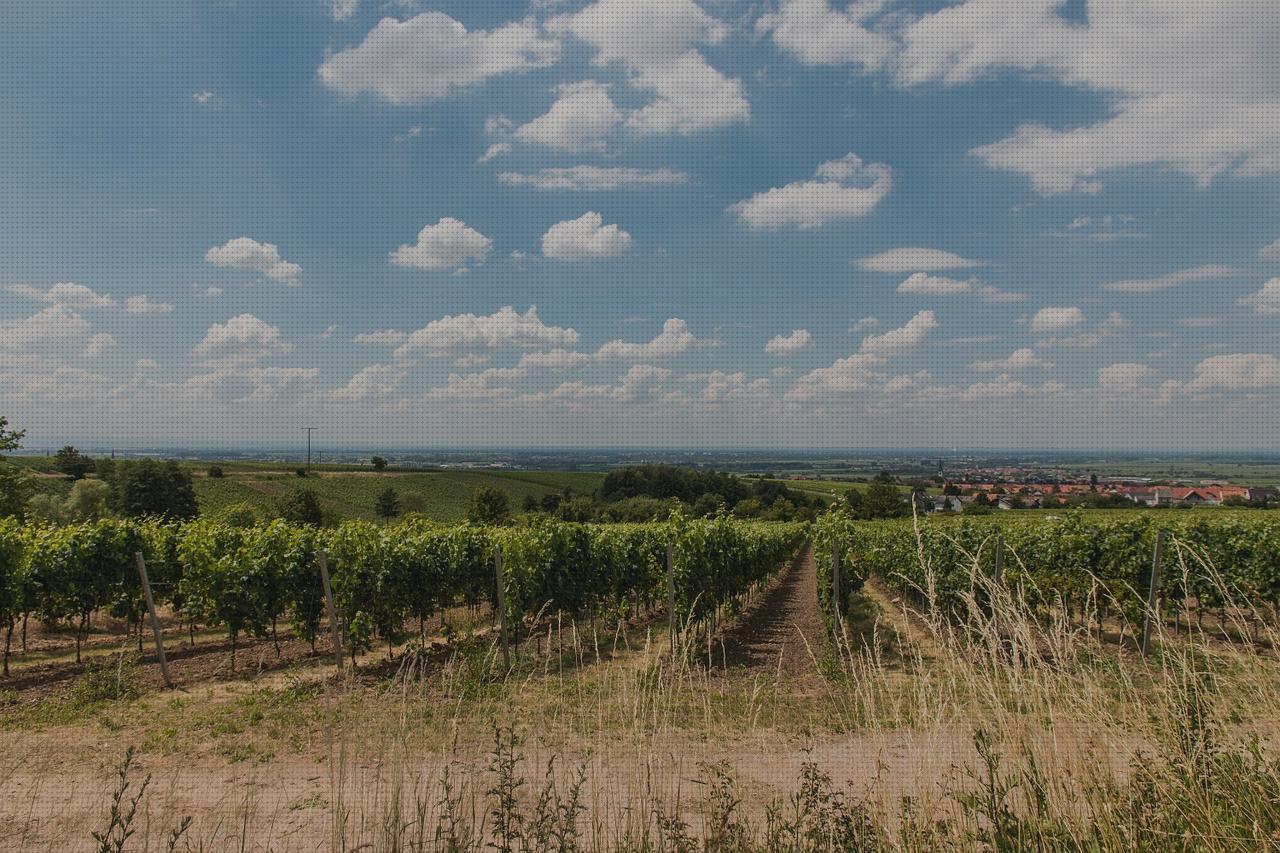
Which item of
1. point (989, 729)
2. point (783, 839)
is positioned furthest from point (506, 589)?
point (989, 729)

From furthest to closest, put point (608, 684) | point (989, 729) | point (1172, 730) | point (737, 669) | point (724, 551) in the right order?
point (724, 551)
point (737, 669)
point (608, 684)
point (1172, 730)
point (989, 729)

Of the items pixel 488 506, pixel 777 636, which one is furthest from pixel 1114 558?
pixel 488 506

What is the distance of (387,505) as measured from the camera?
6481cm

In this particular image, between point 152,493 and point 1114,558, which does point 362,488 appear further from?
point 1114,558

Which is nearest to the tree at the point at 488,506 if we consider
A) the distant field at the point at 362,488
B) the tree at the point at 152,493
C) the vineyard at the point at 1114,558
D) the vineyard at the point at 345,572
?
the distant field at the point at 362,488

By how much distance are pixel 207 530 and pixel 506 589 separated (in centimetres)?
642

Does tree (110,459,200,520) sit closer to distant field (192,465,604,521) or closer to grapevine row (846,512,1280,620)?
distant field (192,465,604,521)

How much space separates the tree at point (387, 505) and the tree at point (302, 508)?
42.0 feet

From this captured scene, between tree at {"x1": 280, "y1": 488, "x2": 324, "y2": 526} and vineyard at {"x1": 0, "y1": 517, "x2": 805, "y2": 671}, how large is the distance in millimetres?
35916

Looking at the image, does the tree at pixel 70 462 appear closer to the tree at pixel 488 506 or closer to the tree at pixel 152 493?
the tree at pixel 152 493

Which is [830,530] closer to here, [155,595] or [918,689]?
[918,689]

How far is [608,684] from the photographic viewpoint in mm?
3592

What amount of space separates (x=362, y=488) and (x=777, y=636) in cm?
7205

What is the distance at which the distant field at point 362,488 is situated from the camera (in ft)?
200
